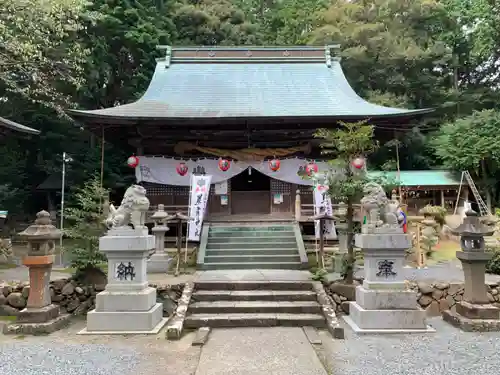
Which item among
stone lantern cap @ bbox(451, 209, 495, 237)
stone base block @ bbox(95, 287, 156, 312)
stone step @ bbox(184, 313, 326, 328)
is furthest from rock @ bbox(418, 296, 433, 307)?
stone base block @ bbox(95, 287, 156, 312)

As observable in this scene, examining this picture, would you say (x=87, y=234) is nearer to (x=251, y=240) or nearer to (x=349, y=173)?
(x=251, y=240)

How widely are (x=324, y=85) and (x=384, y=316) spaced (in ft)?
37.4

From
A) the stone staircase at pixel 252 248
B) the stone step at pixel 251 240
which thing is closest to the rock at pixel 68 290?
the stone staircase at pixel 252 248

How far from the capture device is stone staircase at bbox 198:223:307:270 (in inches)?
347

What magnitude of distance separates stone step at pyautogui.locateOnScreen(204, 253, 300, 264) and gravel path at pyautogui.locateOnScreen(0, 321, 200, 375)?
3.60m

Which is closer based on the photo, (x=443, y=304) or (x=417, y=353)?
(x=417, y=353)

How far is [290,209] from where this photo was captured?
12.9 metres

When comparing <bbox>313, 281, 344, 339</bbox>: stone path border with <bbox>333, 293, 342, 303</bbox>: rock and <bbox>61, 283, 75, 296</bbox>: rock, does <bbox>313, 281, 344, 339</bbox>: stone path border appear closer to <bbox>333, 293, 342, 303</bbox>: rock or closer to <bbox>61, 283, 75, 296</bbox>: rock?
<bbox>333, 293, 342, 303</bbox>: rock

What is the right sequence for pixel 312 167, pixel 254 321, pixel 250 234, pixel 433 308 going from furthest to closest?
1. pixel 312 167
2. pixel 250 234
3. pixel 433 308
4. pixel 254 321

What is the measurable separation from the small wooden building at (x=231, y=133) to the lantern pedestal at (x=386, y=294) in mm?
5735

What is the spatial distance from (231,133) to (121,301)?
8.48m

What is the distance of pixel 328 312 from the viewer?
5898mm

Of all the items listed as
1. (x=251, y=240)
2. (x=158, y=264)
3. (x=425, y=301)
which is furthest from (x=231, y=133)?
(x=425, y=301)

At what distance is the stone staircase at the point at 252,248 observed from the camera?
28.9 feet
